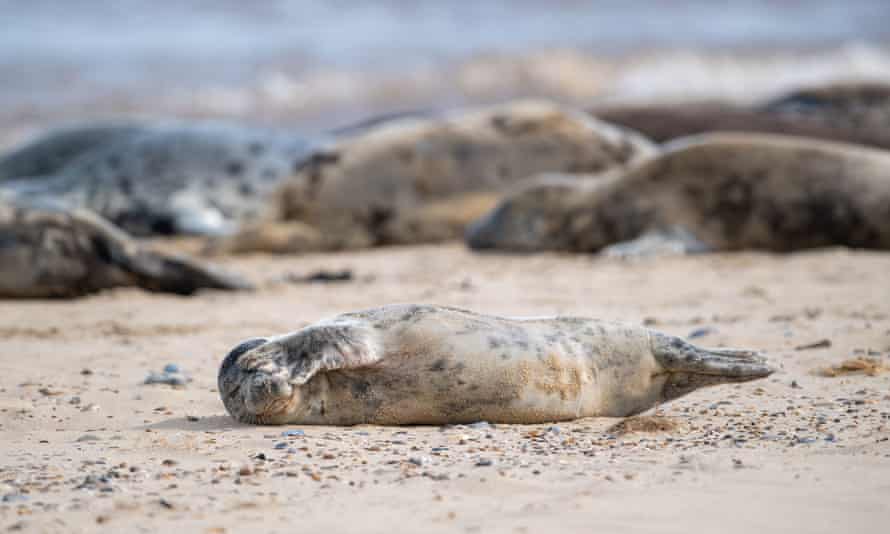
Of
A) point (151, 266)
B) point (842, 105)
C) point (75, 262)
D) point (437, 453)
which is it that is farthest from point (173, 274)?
point (842, 105)

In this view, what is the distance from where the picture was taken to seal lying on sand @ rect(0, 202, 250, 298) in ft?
23.7

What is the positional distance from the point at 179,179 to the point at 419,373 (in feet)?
31.3

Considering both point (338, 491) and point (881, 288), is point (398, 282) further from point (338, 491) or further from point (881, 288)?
point (338, 491)

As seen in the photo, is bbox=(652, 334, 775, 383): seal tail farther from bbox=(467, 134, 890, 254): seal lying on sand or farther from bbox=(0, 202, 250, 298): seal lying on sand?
bbox=(467, 134, 890, 254): seal lying on sand

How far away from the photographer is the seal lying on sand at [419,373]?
3.67 m

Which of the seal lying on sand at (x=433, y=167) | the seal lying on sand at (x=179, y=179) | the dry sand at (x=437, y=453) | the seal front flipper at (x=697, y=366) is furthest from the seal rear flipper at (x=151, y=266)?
the seal lying on sand at (x=179, y=179)

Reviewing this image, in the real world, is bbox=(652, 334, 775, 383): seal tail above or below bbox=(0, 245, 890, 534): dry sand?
above

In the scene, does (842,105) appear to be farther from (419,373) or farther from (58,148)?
(419,373)

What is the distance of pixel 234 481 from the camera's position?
292 centimetres

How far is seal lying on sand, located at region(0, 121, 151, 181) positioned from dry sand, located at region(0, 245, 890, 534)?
7781 millimetres

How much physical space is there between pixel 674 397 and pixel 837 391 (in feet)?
1.69

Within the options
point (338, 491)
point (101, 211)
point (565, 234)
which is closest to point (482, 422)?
point (338, 491)

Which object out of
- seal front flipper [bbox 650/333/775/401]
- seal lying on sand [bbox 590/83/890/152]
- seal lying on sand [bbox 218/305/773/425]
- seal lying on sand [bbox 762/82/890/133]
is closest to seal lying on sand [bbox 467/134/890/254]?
seal front flipper [bbox 650/333/775/401]

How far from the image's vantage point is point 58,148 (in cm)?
1373
